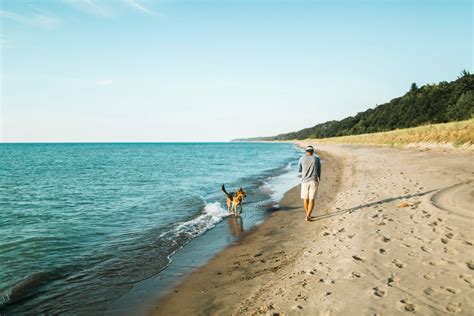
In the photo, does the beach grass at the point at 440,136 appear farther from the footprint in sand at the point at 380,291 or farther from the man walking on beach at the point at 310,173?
the footprint in sand at the point at 380,291

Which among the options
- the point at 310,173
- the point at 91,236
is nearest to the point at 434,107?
the point at 310,173

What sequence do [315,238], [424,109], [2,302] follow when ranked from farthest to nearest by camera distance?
[424,109] → [315,238] → [2,302]

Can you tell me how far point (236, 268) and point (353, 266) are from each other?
8.13 ft

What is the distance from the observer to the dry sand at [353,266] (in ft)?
13.6

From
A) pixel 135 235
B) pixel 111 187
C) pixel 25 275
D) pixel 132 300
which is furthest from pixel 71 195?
pixel 132 300

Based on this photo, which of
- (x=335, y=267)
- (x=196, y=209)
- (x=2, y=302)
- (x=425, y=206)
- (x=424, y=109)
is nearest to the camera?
(x=335, y=267)

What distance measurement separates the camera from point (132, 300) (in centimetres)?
568

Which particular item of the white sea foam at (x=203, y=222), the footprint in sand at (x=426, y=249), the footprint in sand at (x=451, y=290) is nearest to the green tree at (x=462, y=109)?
the white sea foam at (x=203, y=222)

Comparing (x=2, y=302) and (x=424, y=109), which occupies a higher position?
(x=424, y=109)

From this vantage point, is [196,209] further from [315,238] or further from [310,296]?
[310,296]

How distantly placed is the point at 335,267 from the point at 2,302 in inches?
239

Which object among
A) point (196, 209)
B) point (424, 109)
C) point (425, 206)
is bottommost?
point (196, 209)

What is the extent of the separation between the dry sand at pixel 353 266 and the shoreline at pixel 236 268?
0.07 ft

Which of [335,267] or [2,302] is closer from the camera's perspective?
[335,267]
